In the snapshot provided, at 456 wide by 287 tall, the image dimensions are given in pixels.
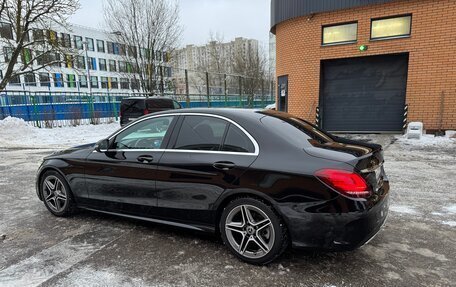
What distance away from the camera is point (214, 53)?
→ 49375 millimetres

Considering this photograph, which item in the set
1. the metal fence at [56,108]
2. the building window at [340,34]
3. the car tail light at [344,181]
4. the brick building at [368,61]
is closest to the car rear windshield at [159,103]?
the brick building at [368,61]

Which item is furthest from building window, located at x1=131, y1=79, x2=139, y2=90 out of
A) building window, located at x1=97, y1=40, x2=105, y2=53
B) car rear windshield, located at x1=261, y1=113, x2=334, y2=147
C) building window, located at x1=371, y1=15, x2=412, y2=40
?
building window, located at x1=97, y1=40, x2=105, y2=53

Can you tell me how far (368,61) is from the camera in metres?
12.4

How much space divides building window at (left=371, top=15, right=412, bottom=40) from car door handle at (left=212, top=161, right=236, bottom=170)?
11.0 m

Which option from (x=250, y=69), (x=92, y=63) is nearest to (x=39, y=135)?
(x=250, y=69)

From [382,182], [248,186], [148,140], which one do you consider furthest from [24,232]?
[382,182]

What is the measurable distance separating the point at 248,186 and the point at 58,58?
19.7 m

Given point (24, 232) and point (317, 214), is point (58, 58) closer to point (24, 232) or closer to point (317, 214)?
point (24, 232)

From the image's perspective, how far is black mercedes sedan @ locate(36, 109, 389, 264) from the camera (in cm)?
283

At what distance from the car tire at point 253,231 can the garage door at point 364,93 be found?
11018 millimetres

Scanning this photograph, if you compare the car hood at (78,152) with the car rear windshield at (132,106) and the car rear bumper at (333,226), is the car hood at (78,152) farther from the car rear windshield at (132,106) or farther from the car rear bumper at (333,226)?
the car rear windshield at (132,106)

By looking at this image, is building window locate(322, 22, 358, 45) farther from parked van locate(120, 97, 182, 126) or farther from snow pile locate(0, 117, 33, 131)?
snow pile locate(0, 117, 33, 131)

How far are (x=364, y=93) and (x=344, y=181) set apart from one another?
1110 cm

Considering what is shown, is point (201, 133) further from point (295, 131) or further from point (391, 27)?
point (391, 27)
